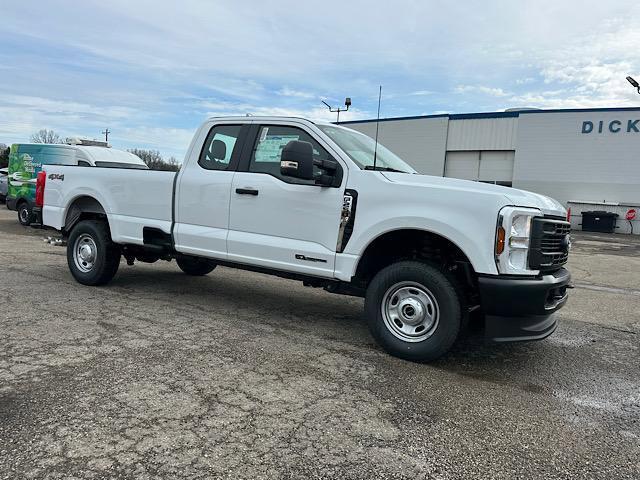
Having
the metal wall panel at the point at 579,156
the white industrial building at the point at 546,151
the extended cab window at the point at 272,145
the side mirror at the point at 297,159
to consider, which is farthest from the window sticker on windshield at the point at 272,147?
the metal wall panel at the point at 579,156

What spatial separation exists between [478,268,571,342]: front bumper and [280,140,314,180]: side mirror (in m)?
1.68

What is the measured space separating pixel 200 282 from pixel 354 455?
16.6 ft

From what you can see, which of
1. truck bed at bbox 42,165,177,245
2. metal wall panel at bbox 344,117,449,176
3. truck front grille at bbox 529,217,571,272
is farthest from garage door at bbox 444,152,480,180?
truck front grille at bbox 529,217,571,272

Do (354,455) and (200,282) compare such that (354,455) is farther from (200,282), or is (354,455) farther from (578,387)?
(200,282)

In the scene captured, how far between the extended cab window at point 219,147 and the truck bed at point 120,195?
449 millimetres

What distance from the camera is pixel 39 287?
21.1ft

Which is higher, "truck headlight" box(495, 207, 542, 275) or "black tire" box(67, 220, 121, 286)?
"truck headlight" box(495, 207, 542, 275)

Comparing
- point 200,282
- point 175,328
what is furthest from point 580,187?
point 175,328

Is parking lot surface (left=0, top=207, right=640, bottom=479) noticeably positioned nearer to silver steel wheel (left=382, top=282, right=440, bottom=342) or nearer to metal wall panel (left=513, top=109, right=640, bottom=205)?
silver steel wheel (left=382, top=282, right=440, bottom=342)

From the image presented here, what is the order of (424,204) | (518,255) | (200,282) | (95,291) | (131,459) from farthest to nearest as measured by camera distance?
(200,282) < (95,291) < (424,204) < (518,255) < (131,459)

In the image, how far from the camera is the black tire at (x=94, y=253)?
637cm

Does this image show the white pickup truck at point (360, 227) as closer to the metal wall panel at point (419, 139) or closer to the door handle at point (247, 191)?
the door handle at point (247, 191)

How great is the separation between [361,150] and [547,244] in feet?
6.45

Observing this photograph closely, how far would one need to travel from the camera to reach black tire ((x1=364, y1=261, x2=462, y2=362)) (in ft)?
13.4
